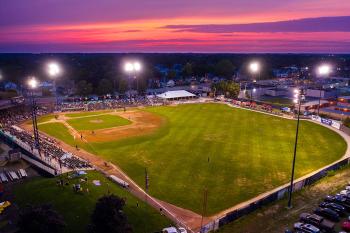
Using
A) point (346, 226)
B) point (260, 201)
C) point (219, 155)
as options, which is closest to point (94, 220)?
point (260, 201)

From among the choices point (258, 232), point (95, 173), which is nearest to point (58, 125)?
point (95, 173)

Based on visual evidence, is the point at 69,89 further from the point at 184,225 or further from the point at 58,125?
the point at 184,225

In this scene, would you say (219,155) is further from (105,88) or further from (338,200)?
(105,88)

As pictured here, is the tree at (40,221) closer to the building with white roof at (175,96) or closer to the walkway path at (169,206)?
→ the walkway path at (169,206)

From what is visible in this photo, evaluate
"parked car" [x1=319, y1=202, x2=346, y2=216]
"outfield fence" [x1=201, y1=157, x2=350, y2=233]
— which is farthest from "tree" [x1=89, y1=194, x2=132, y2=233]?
"parked car" [x1=319, y1=202, x2=346, y2=216]

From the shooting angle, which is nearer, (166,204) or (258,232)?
(258,232)

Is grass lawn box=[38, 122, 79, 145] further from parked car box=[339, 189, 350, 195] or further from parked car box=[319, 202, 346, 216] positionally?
parked car box=[339, 189, 350, 195]

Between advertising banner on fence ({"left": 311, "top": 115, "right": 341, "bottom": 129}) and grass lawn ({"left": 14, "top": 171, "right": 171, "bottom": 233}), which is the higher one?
advertising banner on fence ({"left": 311, "top": 115, "right": 341, "bottom": 129})

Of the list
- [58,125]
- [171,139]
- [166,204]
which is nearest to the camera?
[166,204]
